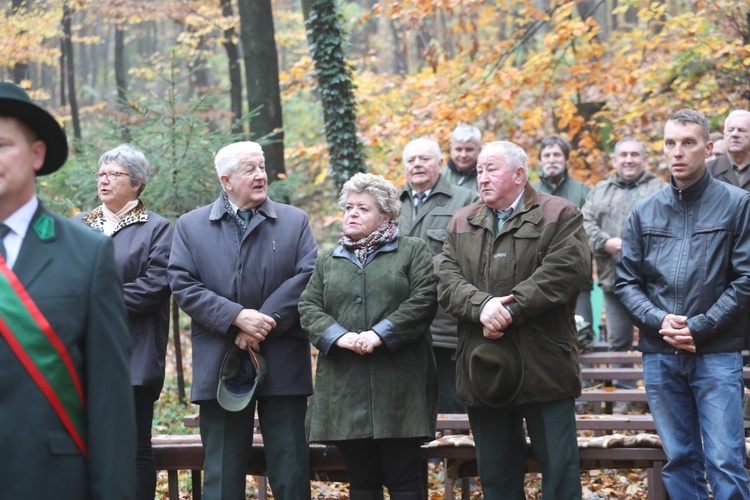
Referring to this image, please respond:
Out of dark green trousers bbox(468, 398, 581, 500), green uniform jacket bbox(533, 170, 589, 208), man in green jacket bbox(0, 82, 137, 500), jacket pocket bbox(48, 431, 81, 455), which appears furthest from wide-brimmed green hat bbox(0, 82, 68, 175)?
green uniform jacket bbox(533, 170, 589, 208)

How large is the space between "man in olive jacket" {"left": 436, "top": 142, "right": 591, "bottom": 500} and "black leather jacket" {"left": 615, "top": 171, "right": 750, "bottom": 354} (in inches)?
15.2

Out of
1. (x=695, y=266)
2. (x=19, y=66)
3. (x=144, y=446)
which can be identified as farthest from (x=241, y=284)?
(x=19, y=66)

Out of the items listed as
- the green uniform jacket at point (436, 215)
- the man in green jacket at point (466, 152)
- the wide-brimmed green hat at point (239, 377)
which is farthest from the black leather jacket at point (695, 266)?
the man in green jacket at point (466, 152)

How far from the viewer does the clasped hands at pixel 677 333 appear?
4.99 metres

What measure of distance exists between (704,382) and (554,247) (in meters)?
1.10

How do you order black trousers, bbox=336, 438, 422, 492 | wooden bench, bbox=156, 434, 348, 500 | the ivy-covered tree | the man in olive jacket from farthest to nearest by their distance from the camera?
the ivy-covered tree
wooden bench, bbox=156, 434, 348, 500
black trousers, bbox=336, 438, 422, 492
the man in olive jacket

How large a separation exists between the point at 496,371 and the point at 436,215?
209cm

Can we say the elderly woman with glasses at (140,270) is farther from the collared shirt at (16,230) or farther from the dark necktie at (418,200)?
the collared shirt at (16,230)

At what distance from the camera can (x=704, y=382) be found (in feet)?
16.5

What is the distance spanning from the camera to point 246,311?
5.38 m

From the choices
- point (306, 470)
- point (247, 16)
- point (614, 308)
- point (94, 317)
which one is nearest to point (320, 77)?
point (247, 16)

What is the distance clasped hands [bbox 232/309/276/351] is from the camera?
5.33m

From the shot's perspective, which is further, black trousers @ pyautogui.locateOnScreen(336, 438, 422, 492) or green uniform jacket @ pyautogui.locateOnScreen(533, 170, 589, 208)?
green uniform jacket @ pyautogui.locateOnScreen(533, 170, 589, 208)

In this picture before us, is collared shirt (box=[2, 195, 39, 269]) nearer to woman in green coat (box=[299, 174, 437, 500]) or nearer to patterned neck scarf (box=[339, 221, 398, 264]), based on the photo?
woman in green coat (box=[299, 174, 437, 500])
